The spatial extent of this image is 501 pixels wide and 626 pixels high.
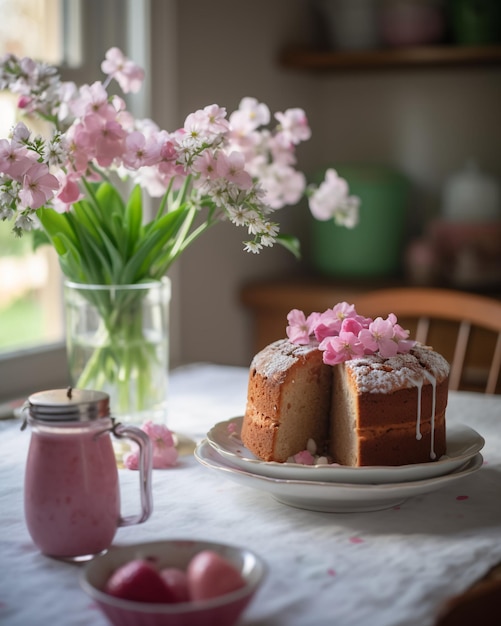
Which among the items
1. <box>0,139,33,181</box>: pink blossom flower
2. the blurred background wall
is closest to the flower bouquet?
<box>0,139,33,181</box>: pink blossom flower

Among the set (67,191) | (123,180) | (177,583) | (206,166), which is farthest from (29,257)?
(177,583)

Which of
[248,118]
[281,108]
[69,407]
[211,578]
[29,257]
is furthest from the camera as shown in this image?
[281,108]

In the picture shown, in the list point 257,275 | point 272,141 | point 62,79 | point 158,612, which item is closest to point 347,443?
point 158,612

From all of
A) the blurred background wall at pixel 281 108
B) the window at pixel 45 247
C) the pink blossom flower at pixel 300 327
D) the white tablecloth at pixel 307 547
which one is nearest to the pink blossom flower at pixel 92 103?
the pink blossom flower at pixel 300 327

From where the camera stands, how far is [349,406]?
1.08 metres

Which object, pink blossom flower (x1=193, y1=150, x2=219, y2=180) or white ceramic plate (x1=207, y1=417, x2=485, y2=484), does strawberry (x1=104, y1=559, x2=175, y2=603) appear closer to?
white ceramic plate (x1=207, y1=417, x2=485, y2=484)

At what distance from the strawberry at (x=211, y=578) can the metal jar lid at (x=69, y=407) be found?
8.0 inches

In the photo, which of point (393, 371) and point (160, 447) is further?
point (160, 447)

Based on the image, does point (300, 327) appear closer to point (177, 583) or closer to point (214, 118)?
point (214, 118)

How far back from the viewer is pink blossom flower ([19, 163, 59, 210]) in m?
1.10

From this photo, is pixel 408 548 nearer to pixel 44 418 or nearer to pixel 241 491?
A: pixel 241 491

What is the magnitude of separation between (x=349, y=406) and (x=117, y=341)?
0.41 metres

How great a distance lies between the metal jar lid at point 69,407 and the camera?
87cm

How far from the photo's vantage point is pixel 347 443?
1.09 metres
